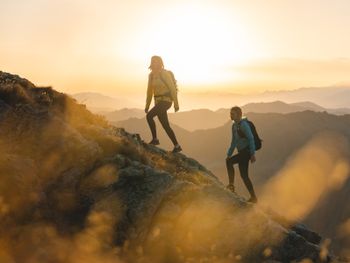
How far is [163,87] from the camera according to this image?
13.1 m

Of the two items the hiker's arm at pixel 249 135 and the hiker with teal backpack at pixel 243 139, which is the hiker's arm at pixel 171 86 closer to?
the hiker with teal backpack at pixel 243 139

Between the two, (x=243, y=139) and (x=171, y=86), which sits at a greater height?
(x=171, y=86)

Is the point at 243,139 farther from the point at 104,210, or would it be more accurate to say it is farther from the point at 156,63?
the point at 104,210

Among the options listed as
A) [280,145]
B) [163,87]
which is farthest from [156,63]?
[280,145]

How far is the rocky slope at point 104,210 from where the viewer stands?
25.0 feet

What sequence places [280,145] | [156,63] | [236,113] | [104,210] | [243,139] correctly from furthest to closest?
[280,145], [156,63], [243,139], [236,113], [104,210]

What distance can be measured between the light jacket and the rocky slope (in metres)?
3.47

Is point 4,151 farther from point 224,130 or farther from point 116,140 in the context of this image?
point 224,130

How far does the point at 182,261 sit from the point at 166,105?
6.14 metres

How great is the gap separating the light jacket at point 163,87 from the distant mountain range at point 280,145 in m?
90.1

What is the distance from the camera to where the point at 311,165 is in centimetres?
12350

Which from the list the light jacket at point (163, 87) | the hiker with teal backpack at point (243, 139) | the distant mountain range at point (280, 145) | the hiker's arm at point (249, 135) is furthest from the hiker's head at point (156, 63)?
the distant mountain range at point (280, 145)

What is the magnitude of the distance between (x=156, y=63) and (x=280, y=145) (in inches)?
5240

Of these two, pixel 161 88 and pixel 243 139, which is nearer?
pixel 243 139
